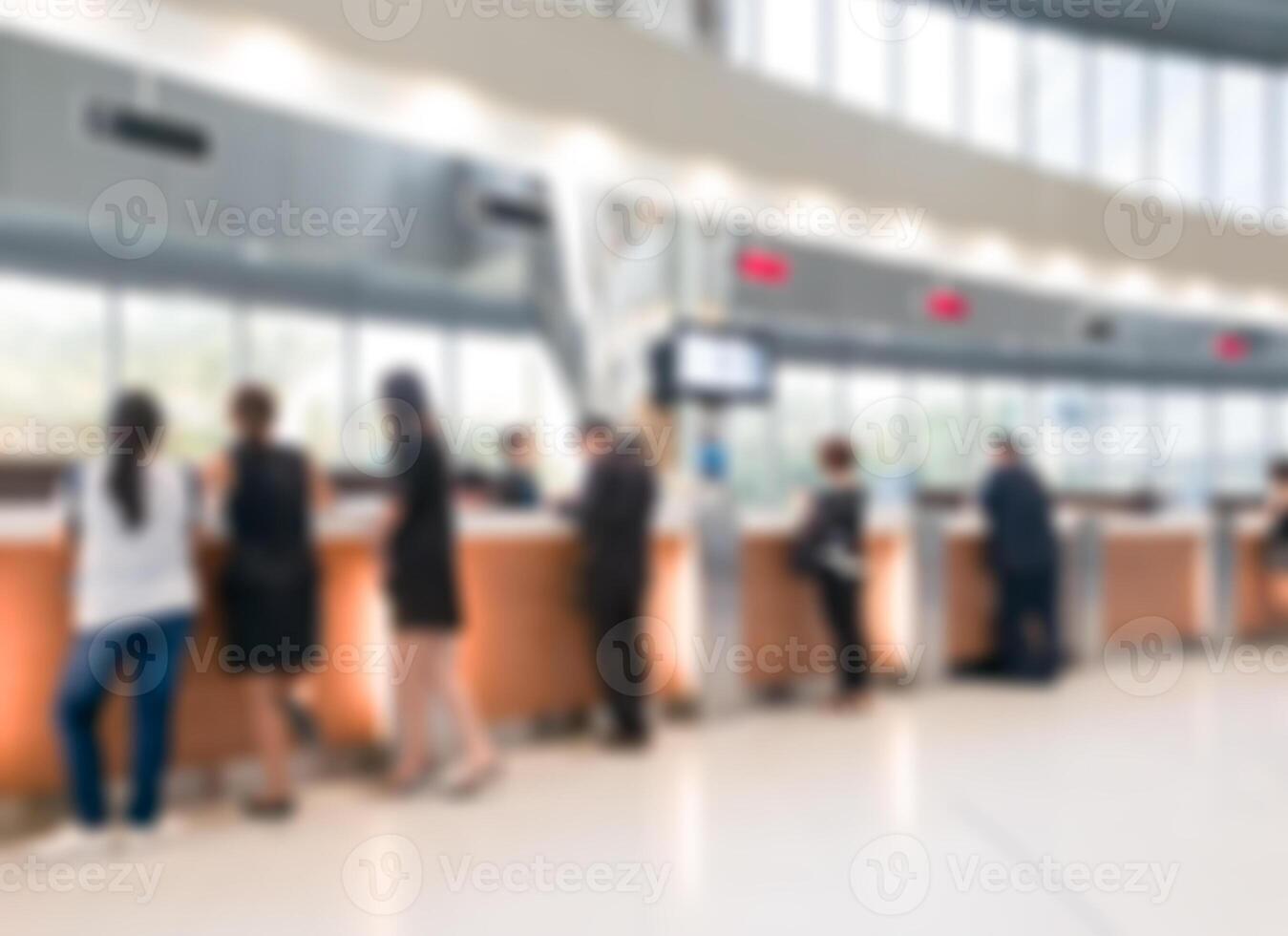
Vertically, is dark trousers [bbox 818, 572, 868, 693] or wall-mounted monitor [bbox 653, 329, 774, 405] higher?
wall-mounted monitor [bbox 653, 329, 774, 405]

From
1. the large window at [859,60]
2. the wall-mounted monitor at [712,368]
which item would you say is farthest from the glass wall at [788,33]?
the wall-mounted monitor at [712,368]

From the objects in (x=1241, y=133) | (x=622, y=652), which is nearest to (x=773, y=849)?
(x=622, y=652)

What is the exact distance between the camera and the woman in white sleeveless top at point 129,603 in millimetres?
2312

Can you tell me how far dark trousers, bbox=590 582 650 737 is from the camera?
11.0 feet

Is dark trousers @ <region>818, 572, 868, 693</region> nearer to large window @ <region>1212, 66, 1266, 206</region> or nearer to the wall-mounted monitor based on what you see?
the wall-mounted monitor

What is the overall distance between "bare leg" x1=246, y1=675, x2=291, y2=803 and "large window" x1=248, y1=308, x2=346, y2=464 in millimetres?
4895

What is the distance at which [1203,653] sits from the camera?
552 centimetres

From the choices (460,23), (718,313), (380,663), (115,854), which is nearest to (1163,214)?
(718,313)

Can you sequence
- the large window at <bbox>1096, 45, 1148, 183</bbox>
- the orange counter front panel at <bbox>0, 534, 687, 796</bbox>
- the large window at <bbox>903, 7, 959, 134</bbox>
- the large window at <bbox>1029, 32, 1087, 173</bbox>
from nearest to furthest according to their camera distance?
the orange counter front panel at <bbox>0, 534, 687, 796</bbox> → the large window at <bbox>903, 7, 959, 134</bbox> → the large window at <bbox>1029, 32, 1087, 173</bbox> → the large window at <bbox>1096, 45, 1148, 183</bbox>

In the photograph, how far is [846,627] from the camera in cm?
399

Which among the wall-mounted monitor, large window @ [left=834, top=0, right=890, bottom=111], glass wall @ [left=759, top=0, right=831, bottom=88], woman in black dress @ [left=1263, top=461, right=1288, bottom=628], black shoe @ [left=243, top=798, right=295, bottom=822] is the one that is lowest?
black shoe @ [left=243, top=798, right=295, bottom=822]

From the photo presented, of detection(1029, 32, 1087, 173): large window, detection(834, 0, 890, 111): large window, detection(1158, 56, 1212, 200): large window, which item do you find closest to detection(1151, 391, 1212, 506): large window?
Result: detection(1158, 56, 1212, 200): large window

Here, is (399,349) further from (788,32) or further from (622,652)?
(622,652)

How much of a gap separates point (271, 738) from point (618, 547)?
1.41m
